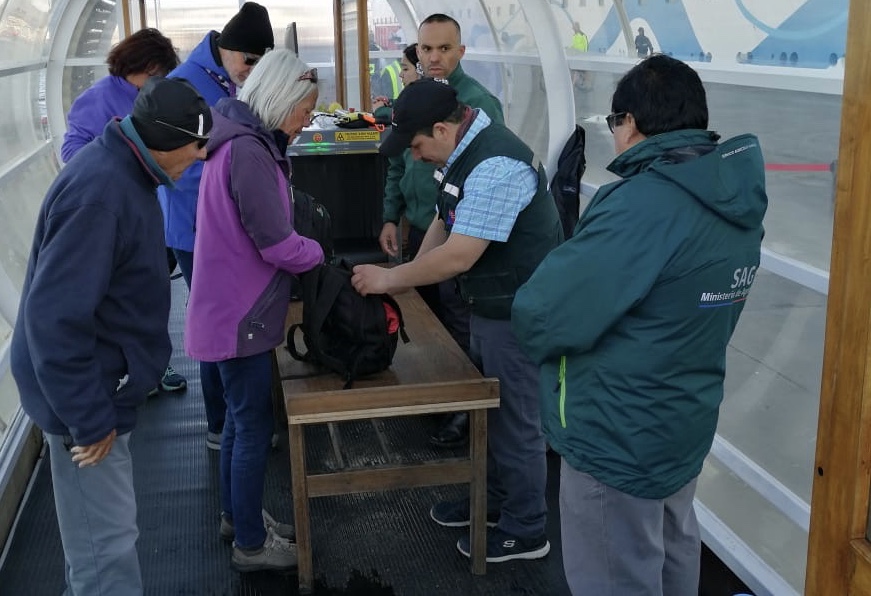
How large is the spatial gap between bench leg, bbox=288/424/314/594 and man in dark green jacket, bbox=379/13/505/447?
1263 mm

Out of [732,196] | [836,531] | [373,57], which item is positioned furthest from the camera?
[373,57]

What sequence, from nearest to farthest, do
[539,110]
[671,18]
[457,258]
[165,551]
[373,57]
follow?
[457,258] → [165,551] → [671,18] → [539,110] → [373,57]

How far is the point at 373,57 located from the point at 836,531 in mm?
9436

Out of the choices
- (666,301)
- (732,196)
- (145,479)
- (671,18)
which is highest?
(671,18)

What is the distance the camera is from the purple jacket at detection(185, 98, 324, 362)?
9.04ft

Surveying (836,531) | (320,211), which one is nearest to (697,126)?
(836,531)

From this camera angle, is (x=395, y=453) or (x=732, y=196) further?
(x=395, y=453)

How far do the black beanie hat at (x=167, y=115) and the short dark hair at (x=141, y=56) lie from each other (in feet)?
6.25

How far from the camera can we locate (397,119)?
2867 mm

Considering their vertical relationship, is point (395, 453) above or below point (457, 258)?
below

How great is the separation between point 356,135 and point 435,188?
5.47ft

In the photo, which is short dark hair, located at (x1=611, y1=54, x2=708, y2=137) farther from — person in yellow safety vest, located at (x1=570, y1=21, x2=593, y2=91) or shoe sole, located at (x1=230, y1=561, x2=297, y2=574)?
person in yellow safety vest, located at (x1=570, y1=21, x2=593, y2=91)

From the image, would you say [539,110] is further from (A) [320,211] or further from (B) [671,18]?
(A) [320,211]

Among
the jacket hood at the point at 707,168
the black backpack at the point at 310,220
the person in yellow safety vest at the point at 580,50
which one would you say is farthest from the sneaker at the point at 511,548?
the person in yellow safety vest at the point at 580,50
